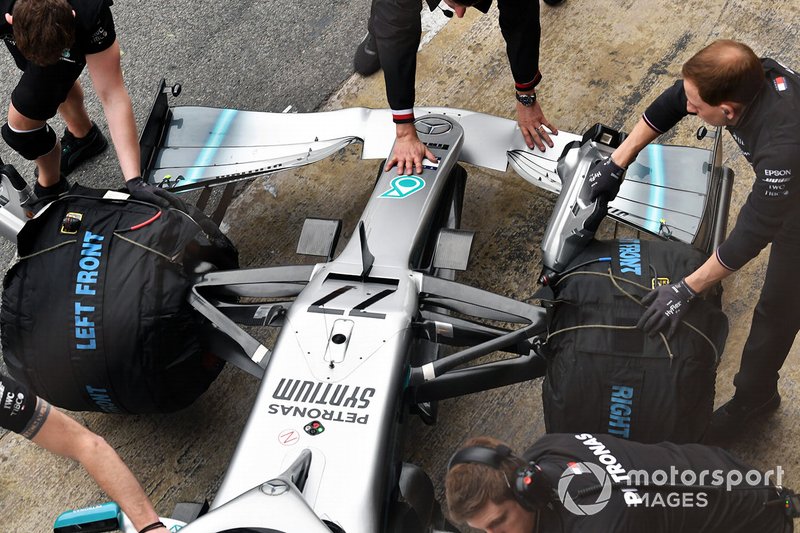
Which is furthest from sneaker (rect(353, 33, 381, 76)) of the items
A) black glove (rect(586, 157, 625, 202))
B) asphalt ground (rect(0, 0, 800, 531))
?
black glove (rect(586, 157, 625, 202))

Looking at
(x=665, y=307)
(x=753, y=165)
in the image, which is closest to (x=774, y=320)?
(x=665, y=307)

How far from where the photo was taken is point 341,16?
521 cm

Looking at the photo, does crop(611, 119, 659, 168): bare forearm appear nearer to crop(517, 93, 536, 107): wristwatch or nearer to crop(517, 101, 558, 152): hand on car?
crop(517, 101, 558, 152): hand on car

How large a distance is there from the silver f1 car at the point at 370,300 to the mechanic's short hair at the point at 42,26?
616mm

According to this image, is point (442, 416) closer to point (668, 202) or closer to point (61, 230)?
point (668, 202)

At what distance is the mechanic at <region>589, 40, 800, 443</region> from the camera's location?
255cm

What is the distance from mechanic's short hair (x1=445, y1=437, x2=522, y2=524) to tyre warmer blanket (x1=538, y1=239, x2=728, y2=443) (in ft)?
1.65

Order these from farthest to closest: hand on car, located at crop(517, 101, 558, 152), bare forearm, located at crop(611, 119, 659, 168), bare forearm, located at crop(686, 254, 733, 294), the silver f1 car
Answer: hand on car, located at crop(517, 101, 558, 152), bare forearm, located at crop(611, 119, 659, 168), bare forearm, located at crop(686, 254, 733, 294), the silver f1 car

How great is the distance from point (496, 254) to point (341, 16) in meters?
1.96

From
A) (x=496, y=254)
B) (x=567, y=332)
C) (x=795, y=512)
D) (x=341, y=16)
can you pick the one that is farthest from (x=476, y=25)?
(x=795, y=512)

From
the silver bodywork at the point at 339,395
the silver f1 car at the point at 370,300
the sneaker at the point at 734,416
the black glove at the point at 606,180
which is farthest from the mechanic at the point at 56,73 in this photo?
the sneaker at the point at 734,416

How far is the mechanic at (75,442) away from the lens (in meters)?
2.57

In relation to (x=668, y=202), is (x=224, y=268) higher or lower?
lower

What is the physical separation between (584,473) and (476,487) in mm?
296
